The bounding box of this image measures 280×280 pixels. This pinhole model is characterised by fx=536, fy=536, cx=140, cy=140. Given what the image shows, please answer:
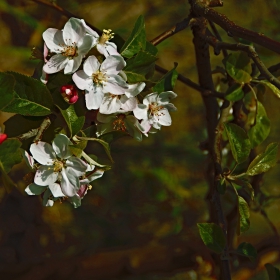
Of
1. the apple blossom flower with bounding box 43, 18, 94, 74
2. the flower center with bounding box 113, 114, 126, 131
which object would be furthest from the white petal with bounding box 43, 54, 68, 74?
the flower center with bounding box 113, 114, 126, 131

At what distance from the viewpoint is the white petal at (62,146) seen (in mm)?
596

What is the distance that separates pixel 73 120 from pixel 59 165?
5 cm

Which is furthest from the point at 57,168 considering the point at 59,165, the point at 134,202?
the point at 134,202

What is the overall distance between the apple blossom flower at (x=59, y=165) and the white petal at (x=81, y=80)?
2.5 inches

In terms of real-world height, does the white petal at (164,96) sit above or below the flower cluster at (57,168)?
above

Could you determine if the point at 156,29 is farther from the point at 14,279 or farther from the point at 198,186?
the point at 14,279

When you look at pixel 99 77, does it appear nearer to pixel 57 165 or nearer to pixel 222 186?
pixel 57 165

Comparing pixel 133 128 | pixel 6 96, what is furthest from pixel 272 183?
pixel 6 96

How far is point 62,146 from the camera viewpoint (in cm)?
60

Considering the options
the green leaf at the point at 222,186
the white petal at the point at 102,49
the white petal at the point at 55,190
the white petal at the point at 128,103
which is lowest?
the green leaf at the point at 222,186

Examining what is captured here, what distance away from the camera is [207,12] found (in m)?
0.76

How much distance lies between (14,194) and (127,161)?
0.28 m

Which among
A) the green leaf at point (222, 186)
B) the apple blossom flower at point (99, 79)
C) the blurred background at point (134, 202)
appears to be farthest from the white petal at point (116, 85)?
the blurred background at point (134, 202)

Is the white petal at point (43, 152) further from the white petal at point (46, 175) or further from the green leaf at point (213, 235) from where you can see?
the green leaf at point (213, 235)
